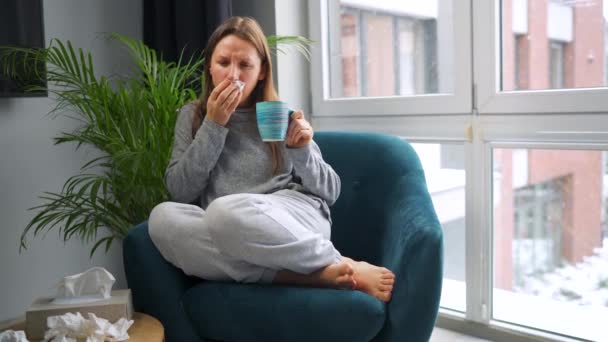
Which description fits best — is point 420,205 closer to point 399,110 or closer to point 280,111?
point 280,111

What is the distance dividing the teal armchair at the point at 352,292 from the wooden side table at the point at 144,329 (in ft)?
0.24

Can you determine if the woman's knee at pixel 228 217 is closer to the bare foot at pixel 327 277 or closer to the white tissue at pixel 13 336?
the bare foot at pixel 327 277

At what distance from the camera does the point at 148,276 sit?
1479 millimetres

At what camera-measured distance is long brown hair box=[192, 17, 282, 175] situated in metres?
1.71

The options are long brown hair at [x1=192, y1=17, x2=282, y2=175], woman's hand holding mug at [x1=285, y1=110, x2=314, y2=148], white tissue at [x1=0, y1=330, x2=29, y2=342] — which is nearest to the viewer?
white tissue at [x1=0, y1=330, x2=29, y2=342]

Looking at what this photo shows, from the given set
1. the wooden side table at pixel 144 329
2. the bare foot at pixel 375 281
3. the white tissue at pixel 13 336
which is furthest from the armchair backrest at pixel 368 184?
the white tissue at pixel 13 336

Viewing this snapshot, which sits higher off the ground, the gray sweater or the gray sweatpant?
the gray sweater

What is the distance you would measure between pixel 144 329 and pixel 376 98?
128cm

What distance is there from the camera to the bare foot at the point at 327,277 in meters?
1.41

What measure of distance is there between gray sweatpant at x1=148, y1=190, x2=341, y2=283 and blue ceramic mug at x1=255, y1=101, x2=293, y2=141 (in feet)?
0.55

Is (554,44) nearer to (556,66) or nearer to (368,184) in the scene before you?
(556,66)

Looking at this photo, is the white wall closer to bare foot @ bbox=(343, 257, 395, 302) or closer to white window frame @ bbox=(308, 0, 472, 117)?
white window frame @ bbox=(308, 0, 472, 117)

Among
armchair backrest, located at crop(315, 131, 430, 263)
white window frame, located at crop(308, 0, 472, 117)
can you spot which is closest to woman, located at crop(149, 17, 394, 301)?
armchair backrest, located at crop(315, 131, 430, 263)

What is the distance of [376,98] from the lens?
7.48 ft
